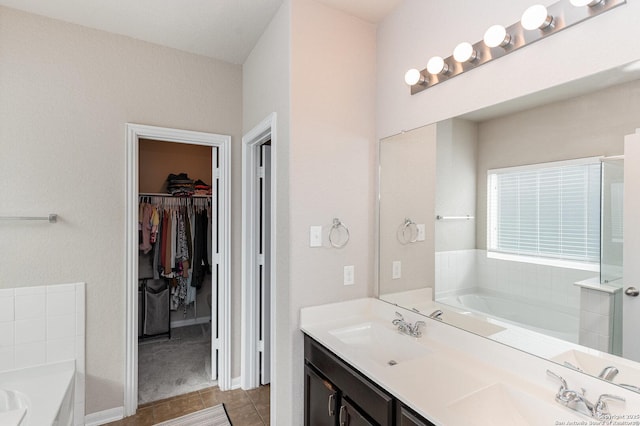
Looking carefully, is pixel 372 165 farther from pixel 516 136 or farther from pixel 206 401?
pixel 206 401

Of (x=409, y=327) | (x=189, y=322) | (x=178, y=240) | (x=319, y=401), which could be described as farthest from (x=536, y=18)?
(x=189, y=322)

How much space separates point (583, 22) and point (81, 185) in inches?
113

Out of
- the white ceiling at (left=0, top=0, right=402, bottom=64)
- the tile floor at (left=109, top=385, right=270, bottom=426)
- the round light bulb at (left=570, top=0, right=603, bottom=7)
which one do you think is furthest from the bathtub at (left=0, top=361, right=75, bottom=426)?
the round light bulb at (left=570, top=0, right=603, bottom=7)

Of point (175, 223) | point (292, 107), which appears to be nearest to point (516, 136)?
point (292, 107)

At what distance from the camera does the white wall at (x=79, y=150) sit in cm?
205

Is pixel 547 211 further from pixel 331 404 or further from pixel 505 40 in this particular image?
pixel 331 404

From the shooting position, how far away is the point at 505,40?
1338 millimetres

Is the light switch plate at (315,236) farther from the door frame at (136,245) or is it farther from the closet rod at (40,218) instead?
the closet rod at (40,218)

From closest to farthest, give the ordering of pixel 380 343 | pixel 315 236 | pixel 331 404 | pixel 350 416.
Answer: pixel 350 416 → pixel 331 404 → pixel 380 343 → pixel 315 236

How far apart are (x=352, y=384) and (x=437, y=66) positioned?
1.59m

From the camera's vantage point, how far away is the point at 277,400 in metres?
2.03

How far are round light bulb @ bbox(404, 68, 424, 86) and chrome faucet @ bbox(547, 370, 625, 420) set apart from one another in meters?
1.49

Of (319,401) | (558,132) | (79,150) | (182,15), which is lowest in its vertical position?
(319,401)

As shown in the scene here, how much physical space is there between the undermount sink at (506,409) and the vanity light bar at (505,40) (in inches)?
53.3
